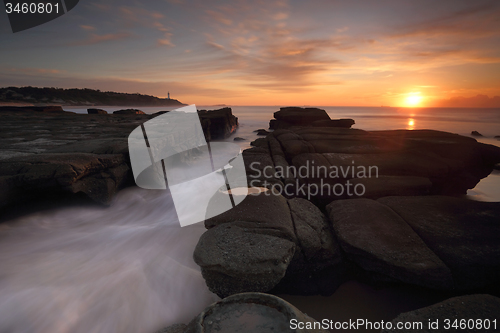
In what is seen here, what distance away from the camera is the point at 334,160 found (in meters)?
5.07

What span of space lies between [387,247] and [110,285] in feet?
10.7

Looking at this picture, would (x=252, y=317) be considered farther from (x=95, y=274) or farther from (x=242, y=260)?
(x=95, y=274)

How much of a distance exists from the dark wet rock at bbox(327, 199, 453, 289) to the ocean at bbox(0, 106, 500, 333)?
47cm

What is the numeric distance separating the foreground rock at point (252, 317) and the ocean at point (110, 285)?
3.29 ft

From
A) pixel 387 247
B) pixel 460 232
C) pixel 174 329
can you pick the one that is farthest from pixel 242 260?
pixel 460 232

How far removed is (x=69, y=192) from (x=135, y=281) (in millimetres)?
2700

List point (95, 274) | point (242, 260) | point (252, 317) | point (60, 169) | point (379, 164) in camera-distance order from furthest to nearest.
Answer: point (379, 164) < point (60, 169) < point (95, 274) < point (242, 260) < point (252, 317)

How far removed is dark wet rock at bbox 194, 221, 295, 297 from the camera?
210 centimetres

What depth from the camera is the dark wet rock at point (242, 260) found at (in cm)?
210

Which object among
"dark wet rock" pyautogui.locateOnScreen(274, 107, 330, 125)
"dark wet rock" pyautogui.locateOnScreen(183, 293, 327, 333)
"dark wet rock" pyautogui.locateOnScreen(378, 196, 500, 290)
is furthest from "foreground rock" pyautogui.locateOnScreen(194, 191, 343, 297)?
"dark wet rock" pyautogui.locateOnScreen(274, 107, 330, 125)

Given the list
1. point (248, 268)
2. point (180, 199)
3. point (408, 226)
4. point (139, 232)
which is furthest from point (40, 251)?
point (408, 226)

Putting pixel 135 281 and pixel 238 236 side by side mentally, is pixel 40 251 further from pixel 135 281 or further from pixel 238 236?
pixel 238 236

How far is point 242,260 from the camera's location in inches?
84.8

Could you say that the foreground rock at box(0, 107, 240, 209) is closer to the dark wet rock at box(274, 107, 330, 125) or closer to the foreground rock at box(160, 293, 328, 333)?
the foreground rock at box(160, 293, 328, 333)
